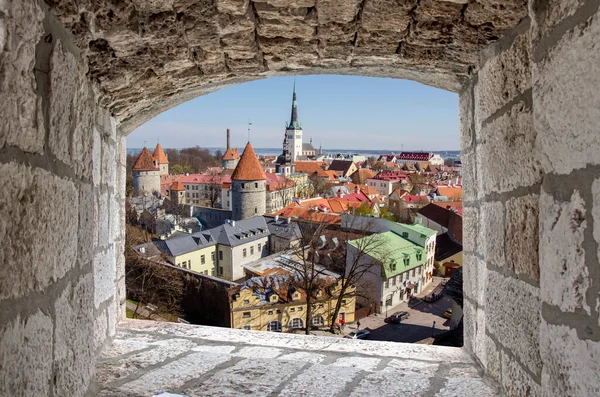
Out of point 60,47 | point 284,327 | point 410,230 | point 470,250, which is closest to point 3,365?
point 60,47

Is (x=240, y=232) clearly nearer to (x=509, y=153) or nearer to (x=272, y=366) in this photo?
(x=272, y=366)

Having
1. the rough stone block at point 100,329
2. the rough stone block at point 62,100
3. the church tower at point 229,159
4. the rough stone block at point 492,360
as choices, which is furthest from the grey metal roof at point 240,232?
the church tower at point 229,159


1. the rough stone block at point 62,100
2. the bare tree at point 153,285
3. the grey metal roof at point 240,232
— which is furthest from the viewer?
the grey metal roof at point 240,232

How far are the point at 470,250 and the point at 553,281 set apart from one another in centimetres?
72

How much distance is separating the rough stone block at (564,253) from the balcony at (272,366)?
1.79ft

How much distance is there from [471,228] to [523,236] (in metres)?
0.51

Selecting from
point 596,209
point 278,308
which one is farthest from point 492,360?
point 278,308

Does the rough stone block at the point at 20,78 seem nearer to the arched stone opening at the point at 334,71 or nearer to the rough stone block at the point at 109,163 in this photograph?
the arched stone opening at the point at 334,71

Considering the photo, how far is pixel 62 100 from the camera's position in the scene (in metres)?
0.98

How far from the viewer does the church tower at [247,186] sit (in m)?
29.9

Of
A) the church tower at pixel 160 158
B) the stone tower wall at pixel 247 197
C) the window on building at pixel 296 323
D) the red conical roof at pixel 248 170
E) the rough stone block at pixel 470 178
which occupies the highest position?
the church tower at pixel 160 158

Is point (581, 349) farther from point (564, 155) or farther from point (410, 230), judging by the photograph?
point (410, 230)

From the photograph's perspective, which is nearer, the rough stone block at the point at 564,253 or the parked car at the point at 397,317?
the rough stone block at the point at 564,253

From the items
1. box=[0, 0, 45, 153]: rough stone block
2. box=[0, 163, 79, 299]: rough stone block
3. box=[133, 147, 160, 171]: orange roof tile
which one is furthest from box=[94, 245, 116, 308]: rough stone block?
box=[133, 147, 160, 171]: orange roof tile
